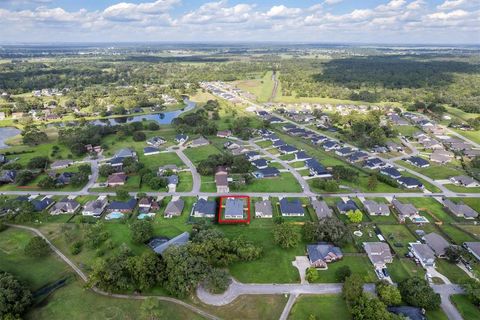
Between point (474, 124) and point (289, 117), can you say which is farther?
point (289, 117)

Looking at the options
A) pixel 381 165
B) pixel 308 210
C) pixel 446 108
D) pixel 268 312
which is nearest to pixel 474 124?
pixel 446 108

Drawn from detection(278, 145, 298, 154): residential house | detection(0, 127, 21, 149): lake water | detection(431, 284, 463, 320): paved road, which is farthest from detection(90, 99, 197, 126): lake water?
detection(431, 284, 463, 320): paved road

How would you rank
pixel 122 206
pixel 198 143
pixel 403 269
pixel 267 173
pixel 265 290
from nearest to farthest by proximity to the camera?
pixel 265 290, pixel 403 269, pixel 122 206, pixel 267 173, pixel 198 143

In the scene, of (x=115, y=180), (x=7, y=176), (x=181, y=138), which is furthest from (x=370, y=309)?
(x=7, y=176)

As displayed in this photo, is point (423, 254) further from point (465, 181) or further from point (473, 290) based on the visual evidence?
point (465, 181)

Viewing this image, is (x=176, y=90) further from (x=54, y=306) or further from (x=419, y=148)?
(x=54, y=306)

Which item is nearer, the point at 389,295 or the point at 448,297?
the point at 389,295

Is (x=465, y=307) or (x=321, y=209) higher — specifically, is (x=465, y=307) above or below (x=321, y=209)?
below

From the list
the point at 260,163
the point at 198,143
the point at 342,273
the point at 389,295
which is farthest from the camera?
the point at 198,143
